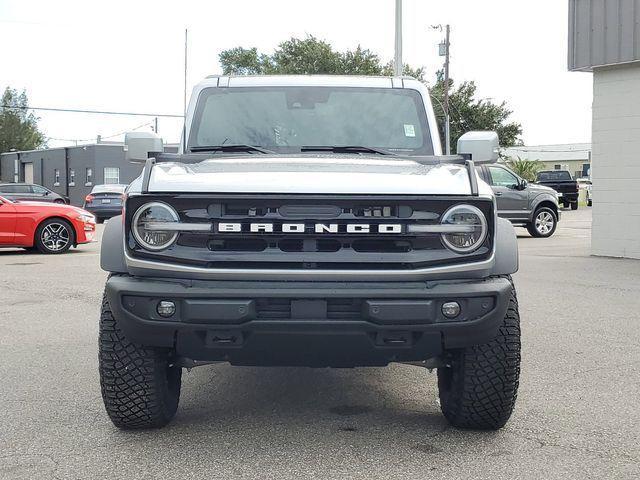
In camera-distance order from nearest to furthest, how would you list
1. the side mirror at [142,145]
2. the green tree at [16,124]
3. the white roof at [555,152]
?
the side mirror at [142,145]
the green tree at [16,124]
the white roof at [555,152]

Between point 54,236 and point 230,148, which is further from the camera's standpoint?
point 54,236

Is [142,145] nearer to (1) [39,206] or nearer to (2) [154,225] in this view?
(2) [154,225]

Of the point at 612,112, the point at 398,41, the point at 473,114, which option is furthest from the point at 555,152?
the point at 612,112

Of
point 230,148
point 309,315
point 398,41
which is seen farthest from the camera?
point 398,41

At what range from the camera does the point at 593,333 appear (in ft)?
24.3

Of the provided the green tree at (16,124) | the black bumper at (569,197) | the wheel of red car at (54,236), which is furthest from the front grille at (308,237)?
the green tree at (16,124)

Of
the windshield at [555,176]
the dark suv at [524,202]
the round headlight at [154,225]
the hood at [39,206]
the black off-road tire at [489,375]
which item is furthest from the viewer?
the windshield at [555,176]

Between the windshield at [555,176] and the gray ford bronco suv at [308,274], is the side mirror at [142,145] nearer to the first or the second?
the gray ford bronco suv at [308,274]

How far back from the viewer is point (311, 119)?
18.1ft

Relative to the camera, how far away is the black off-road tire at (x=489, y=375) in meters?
4.15

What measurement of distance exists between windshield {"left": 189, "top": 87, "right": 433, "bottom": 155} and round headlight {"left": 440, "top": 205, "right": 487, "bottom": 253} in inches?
57.6

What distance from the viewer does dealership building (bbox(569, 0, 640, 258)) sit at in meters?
14.4

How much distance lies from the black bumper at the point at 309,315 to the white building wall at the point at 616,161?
38.7 feet

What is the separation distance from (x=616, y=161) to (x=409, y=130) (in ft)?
34.8
